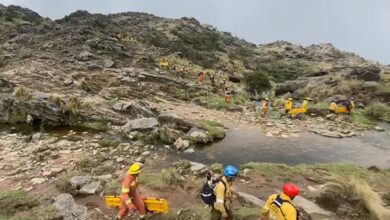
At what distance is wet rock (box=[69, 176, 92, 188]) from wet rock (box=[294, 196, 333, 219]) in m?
6.31

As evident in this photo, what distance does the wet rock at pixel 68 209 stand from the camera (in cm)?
951

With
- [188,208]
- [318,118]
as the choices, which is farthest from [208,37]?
[188,208]

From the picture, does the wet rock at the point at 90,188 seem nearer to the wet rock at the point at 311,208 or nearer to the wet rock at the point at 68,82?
the wet rock at the point at 311,208

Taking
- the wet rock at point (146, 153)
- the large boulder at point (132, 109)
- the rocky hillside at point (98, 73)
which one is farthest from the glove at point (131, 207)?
the large boulder at point (132, 109)

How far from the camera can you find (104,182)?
39.2 ft

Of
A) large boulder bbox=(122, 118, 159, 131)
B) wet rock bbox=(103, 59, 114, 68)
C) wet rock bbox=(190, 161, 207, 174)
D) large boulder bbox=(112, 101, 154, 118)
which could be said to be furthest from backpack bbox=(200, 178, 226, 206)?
wet rock bbox=(103, 59, 114, 68)

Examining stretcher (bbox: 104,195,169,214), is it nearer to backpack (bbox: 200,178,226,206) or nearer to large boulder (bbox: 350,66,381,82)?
backpack (bbox: 200,178,226,206)

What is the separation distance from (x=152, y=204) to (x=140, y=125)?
8.97 m

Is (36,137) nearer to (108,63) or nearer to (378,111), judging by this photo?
(108,63)

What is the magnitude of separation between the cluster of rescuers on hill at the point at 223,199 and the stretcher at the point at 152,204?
15 cm

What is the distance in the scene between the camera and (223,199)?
8.21 metres

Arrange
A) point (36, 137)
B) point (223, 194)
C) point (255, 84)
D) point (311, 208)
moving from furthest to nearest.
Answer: point (255, 84) < point (36, 137) < point (311, 208) < point (223, 194)

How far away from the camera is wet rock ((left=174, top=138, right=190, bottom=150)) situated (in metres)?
16.7

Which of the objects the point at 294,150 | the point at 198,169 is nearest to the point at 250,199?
the point at 198,169
